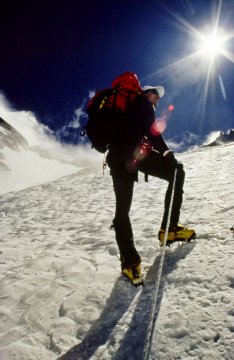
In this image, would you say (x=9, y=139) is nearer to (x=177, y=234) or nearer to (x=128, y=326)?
(x=177, y=234)

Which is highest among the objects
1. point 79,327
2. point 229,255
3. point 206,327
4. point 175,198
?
point 175,198

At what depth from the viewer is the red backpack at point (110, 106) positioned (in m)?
4.54

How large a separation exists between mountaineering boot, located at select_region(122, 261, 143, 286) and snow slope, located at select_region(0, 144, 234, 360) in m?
0.09

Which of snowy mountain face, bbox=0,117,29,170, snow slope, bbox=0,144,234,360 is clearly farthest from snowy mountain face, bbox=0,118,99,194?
snow slope, bbox=0,144,234,360

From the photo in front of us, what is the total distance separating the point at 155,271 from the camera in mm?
4844

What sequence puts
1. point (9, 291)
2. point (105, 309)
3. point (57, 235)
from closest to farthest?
point (105, 309) < point (9, 291) < point (57, 235)

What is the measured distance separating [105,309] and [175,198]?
2087mm

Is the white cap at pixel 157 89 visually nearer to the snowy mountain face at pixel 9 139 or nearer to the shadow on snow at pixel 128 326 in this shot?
the shadow on snow at pixel 128 326

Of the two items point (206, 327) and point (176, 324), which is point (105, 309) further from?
point (206, 327)

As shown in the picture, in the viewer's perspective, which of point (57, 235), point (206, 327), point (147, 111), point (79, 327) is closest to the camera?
point (206, 327)

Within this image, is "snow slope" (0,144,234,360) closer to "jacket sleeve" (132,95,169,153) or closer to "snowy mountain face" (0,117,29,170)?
"jacket sleeve" (132,95,169,153)

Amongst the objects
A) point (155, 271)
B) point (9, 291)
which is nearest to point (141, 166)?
point (155, 271)

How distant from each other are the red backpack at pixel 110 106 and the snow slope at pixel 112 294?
6.72 ft

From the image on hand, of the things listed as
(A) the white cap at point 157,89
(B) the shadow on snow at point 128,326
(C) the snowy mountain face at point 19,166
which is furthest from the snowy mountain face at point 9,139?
(B) the shadow on snow at point 128,326
